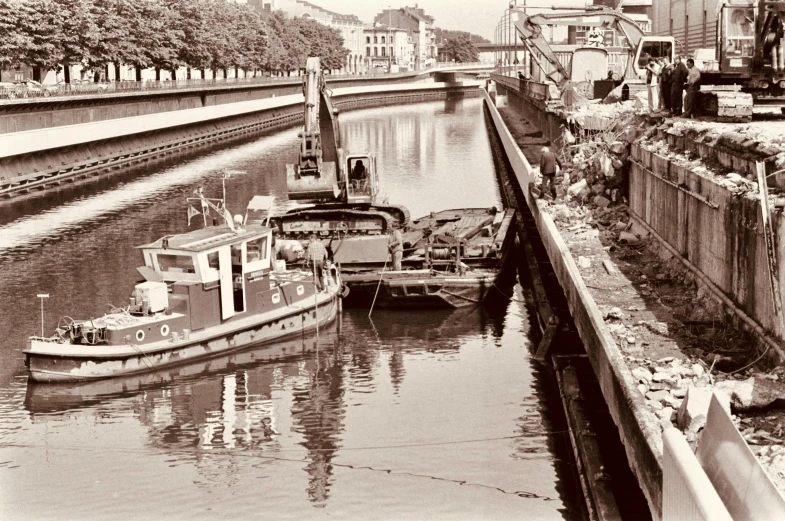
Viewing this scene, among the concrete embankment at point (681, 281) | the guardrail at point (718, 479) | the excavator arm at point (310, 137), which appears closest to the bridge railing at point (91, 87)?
the excavator arm at point (310, 137)

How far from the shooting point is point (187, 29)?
330ft

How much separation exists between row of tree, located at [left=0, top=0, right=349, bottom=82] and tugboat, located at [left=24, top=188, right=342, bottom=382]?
46.4 m

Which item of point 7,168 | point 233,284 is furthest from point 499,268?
point 7,168

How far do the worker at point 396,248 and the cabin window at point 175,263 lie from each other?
22.3ft

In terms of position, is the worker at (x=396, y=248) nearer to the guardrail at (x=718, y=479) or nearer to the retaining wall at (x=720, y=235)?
the retaining wall at (x=720, y=235)

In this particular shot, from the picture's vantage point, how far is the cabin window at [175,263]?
23161 millimetres

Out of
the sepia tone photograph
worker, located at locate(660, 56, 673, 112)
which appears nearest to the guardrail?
the sepia tone photograph

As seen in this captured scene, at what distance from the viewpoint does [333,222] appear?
30.9 metres

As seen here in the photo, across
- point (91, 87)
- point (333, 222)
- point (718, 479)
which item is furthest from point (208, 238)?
point (91, 87)

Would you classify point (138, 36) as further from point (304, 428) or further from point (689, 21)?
point (304, 428)

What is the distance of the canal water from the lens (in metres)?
16.5

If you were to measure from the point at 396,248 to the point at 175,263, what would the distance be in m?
7.03

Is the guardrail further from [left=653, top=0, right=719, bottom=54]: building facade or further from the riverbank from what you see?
→ [left=653, top=0, right=719, bottom=54]: building facade

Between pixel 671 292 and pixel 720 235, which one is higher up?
pixel 720 235
